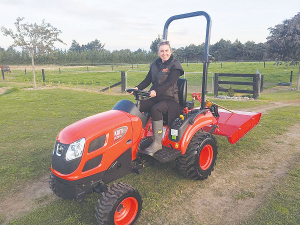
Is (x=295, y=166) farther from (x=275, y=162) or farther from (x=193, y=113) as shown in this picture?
(x=193, y=113)

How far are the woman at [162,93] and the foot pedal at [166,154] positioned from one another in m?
0.07

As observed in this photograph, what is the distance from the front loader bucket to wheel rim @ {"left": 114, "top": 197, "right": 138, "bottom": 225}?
253 centimetres

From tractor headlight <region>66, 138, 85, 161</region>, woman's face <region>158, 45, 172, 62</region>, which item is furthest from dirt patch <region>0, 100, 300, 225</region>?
woman's face <region>158, 45, 172, 62</region>

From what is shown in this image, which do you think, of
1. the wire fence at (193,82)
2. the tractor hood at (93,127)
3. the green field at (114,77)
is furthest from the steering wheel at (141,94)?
the green field at (114,77)

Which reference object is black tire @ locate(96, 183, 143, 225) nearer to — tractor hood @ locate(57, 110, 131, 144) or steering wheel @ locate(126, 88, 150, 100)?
tractor hood @ locate(57, 110, 131, 144)

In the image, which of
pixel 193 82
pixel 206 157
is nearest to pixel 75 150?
pixel 206 157

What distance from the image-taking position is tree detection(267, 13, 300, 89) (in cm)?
1494

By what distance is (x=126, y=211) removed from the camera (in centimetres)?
305

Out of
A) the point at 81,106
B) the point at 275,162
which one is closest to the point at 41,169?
the point at 275,162

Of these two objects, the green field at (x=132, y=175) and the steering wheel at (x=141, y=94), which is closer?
the green field at (x=132, y=175)

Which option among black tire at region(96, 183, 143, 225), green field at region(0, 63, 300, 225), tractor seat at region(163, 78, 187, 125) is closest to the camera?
black tire at region(96, 183, 143, 225)

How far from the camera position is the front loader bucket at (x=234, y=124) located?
4.92 meters

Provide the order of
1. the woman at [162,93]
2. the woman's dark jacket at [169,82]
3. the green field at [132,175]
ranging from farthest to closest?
the woman's dark jacket at [169,82] → the woman at [162,93] → the green field at [132,175]

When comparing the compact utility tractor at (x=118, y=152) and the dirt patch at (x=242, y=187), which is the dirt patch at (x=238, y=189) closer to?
the dirt patch at (x=242, y=187)
